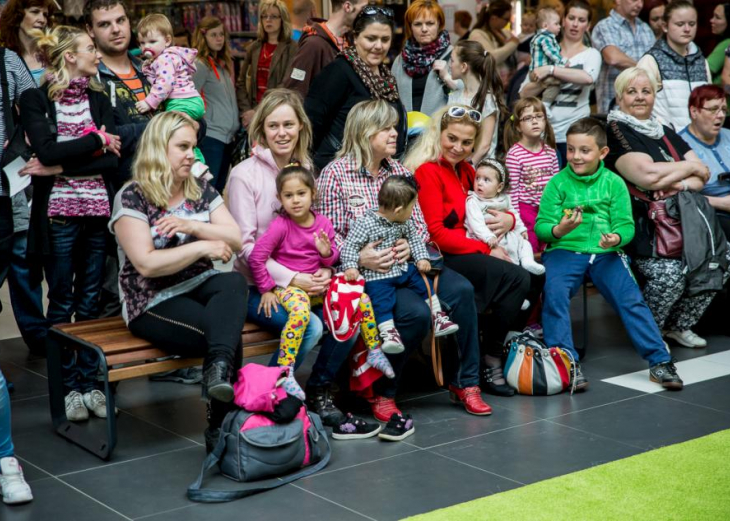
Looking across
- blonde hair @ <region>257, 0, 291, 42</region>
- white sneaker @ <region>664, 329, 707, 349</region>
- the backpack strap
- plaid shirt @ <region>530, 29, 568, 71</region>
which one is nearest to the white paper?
the backpack strap

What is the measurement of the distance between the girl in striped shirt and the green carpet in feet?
6.01

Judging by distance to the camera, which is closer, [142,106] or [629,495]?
[629,495]

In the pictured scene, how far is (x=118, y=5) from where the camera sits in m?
4.47

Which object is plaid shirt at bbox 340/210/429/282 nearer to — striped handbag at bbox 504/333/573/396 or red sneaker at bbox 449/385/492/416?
red sneaker at bbox 449/385/492/416

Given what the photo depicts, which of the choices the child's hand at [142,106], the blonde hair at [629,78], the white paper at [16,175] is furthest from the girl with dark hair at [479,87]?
the white paper at [16,175]

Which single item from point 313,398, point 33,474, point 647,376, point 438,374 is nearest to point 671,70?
point 647,376

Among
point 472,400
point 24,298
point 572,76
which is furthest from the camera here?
point 572,76

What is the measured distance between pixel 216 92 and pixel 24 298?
2.68 metres

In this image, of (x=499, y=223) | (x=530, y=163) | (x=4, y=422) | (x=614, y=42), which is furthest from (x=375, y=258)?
(x=614, y=42)

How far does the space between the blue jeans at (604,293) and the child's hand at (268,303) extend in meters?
1.46

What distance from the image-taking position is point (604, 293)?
498cm

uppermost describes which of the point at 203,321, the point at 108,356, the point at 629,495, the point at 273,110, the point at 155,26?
the point at 155,26

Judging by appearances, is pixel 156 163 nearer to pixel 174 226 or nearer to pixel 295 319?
pixel 174 226

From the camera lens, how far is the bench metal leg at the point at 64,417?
3.79m
